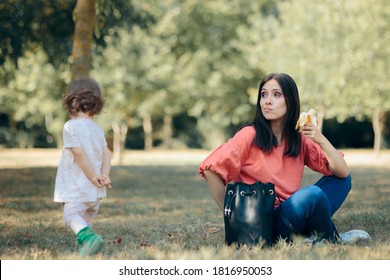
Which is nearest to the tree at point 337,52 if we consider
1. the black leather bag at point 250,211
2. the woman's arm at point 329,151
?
the woman's arm at point 329,151

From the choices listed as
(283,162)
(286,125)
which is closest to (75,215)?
(283,162)

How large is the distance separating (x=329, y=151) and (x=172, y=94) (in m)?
24.1

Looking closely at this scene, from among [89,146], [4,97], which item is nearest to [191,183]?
→ [89,146]

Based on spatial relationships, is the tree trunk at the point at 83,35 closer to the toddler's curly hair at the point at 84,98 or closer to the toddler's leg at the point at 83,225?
the toddler's curly hair at the point at 84,98

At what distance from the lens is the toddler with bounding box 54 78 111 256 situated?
14.5 ft

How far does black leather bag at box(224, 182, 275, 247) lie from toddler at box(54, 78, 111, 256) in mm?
941

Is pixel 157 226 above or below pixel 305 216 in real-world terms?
below

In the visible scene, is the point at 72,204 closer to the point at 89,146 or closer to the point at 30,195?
the point at 89,146

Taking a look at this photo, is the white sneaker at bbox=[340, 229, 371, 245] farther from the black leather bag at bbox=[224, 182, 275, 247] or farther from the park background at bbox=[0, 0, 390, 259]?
the black leather bag at bbox=[224, 182, 275, 247]

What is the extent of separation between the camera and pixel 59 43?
12.3m

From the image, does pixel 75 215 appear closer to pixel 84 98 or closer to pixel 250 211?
pixel 84 98

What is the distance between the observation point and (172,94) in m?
28.4

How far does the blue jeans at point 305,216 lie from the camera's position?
4.25 meters

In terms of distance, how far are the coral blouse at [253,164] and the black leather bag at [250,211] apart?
182 millimetres
